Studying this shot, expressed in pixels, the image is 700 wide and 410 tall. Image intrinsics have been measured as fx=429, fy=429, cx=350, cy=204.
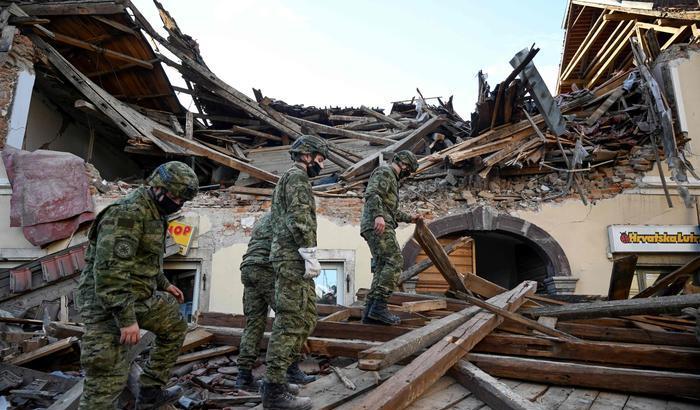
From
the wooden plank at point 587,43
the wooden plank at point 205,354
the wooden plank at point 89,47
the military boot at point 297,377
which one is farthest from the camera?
the wooden plank at point 587,43

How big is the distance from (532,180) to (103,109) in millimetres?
8743

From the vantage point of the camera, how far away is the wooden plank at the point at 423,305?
4.37 metres

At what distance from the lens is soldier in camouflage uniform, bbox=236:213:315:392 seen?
135 inches

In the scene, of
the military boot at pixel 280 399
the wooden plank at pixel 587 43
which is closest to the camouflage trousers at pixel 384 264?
the military boot at pixel 280 399

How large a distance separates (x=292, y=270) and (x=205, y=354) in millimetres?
1568

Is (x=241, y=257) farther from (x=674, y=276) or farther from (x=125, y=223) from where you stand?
(x=674, y=276)

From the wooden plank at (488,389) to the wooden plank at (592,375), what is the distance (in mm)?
243

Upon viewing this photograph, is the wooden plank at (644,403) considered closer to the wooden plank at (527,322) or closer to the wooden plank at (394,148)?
the wooden plank at (527,322)

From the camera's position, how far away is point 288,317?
2.89m

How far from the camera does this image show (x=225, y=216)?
8180 millimetres

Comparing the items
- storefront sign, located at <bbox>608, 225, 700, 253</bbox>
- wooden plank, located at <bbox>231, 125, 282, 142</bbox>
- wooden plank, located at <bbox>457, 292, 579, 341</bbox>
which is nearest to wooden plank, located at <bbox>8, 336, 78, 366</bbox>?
wooden plank, located at <bbox>457, 292, 579, 341</bbox>

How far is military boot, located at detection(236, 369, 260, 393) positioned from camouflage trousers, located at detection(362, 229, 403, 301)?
1.30 metres

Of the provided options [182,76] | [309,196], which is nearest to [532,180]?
[309,196]

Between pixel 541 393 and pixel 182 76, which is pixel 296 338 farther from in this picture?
pixel 182 76
